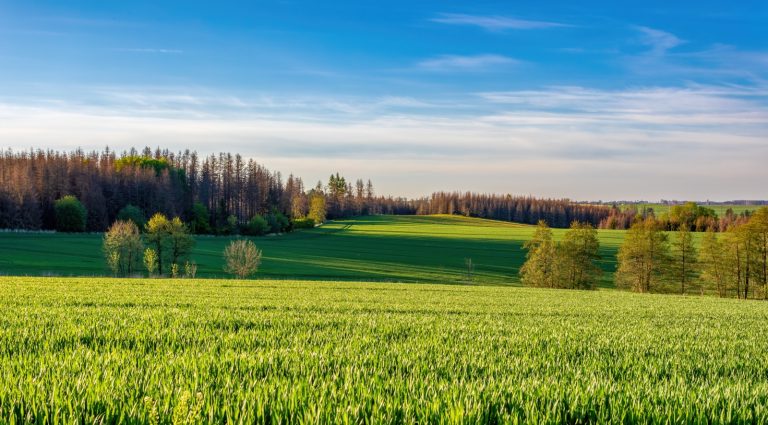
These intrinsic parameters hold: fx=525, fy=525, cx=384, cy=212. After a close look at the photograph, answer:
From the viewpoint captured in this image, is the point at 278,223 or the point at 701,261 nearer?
the point at 701,261

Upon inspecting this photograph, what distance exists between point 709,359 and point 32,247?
9274cm

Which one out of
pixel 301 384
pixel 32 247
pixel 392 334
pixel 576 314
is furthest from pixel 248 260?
pixel 301 384

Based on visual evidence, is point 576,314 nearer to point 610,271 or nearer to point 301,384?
point 301,384

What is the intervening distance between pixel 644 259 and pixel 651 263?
3.39 feet

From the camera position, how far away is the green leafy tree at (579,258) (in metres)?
71.1

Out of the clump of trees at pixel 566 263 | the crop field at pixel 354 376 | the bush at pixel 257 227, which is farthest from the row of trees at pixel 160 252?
the crop field at pixel 354 376

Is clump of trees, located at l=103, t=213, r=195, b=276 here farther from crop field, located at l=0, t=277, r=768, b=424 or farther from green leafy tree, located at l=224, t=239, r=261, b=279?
crop field, located at l=0, t=277, r=768, b=424

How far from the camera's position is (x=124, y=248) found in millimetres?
67188

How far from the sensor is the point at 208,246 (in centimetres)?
10288

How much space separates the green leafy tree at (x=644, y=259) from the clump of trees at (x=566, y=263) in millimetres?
3702

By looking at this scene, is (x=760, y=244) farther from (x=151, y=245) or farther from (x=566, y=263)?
(x=151, y=245)

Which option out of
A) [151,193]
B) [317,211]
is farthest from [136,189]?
[317,211]

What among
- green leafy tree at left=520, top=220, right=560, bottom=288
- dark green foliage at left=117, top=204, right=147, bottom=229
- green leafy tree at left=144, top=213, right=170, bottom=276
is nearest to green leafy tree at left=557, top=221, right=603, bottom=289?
green leafy tree at left=520, top=220, right=560, bottom=288

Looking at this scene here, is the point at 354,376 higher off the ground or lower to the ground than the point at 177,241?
higher
